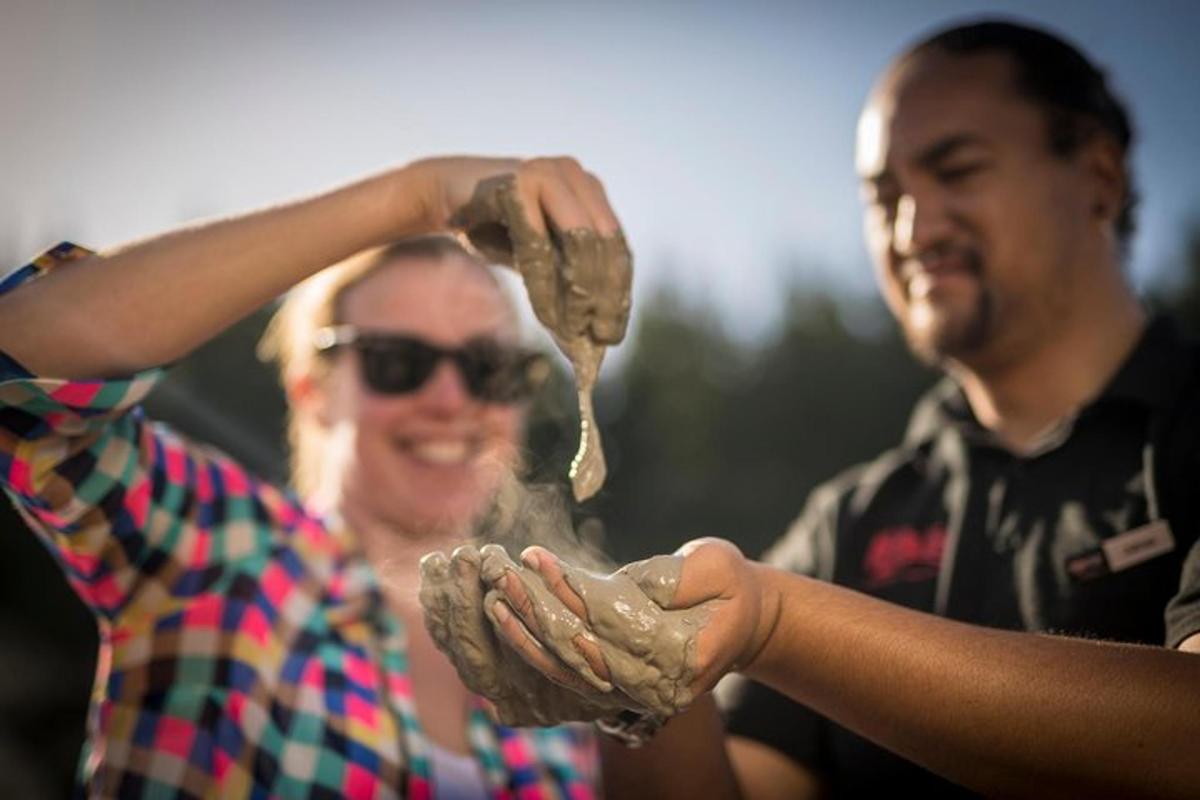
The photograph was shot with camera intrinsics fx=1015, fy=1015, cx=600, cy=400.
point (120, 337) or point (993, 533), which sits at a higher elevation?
point (120, 337)

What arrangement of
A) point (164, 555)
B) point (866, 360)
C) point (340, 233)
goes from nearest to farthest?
point (340, 233) < point (164, 555) < point (866, 360)

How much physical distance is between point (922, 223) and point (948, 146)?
217 mm

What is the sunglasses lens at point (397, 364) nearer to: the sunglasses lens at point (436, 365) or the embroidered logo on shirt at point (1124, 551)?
the sunglasses lens at point (436, 365)

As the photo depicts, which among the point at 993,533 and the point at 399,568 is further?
the point at 399,568

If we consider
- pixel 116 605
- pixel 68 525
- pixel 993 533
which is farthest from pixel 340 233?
pixel 993 533

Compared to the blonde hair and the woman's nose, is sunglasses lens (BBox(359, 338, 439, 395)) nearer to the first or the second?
the woman's nose

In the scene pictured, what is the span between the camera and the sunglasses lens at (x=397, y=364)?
3301 mm

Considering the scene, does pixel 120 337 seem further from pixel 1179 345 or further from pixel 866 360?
pixel 866 360

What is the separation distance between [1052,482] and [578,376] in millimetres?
1289

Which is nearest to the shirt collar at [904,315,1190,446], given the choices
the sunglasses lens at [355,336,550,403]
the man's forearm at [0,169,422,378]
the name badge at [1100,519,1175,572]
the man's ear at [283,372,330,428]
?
the name badge at [1100,519,1175,572]

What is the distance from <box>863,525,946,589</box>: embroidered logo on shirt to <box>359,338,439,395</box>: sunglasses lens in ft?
4.95

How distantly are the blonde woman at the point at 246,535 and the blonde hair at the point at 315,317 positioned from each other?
24 centimetres

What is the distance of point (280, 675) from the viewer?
2398 millimetres

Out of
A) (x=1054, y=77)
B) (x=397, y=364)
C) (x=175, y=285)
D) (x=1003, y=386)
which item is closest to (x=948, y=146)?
(x=1054, y=77)
